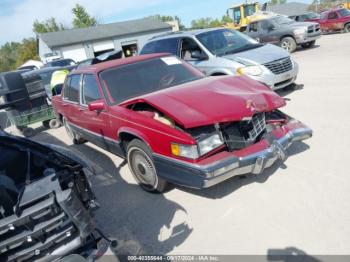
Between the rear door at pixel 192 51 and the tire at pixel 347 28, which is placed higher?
the rear door at pixel 192 51

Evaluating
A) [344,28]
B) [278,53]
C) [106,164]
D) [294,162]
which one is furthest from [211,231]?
[344,28]

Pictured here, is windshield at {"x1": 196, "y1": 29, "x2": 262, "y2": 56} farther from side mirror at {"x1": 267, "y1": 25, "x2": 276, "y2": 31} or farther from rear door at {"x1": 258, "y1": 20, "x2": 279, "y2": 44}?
side mirror at {"x1": 267, "y1": 25, "x2": 276, "y2": 31}

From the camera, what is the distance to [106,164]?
5711 mm

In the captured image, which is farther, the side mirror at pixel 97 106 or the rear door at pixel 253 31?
the rear door at pixel 253 31

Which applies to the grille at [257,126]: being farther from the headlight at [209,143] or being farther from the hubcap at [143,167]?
the hubcap at [143,167]

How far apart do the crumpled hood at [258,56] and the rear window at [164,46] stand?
1.53m

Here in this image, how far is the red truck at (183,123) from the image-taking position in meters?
3.44

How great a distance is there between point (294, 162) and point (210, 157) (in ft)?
5.26

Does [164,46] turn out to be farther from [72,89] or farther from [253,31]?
[253,31]

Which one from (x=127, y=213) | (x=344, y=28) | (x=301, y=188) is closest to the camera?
(x=301, y=188)

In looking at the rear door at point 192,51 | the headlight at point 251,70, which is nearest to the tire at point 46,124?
the rear door at point 192,51

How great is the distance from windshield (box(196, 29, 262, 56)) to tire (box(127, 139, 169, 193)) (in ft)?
14.1

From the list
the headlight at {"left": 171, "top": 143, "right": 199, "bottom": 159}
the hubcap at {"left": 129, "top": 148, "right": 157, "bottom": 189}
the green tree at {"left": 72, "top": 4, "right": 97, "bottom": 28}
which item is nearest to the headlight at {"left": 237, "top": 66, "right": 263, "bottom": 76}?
the hubcap at {"left": 129, "top": 148, "right": 157, "bottom": 189}

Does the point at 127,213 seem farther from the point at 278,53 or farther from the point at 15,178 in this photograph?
the point at 278,53
